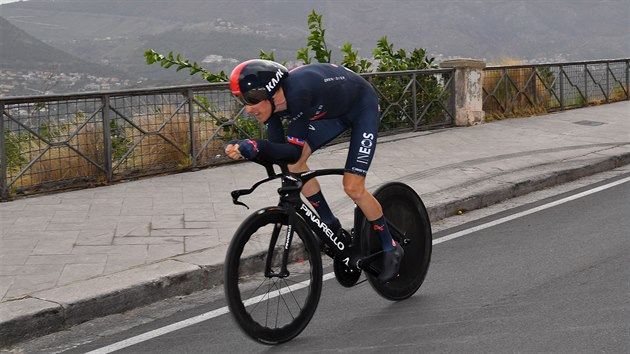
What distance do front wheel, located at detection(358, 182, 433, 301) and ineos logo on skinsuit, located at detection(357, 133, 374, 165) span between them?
0.40 meters

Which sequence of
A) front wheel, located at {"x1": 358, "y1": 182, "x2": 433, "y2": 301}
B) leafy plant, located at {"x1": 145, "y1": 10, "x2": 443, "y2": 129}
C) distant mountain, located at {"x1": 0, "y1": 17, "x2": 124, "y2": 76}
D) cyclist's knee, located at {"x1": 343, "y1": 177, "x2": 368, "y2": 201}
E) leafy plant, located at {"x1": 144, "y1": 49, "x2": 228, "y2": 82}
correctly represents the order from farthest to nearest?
distant mountain, located at {"x1": 0, "y1": 17, "x2": 124, "y2": 76} → leafy plant, located at {"x1": 145, "y1": 10, "x2": 443, "y2": 129} → leafy plant, located at {"x1": 144, "y1": 49, "x2": 228, "y2": 82} → front wheel, located at {"x1": 358, "y1": 182, "x2": 433, "y2": 301} → cyclist's knee, located at {"x1": 343, "y1": 177, "x2": 368, "y2": 201}

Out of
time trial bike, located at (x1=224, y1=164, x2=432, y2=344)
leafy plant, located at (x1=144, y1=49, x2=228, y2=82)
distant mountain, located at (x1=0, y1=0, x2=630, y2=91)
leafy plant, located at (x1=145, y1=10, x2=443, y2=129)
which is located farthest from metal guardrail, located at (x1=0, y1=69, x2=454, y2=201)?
distant mountain, located at (x1=0, y1=0, x2=630, y2=91)

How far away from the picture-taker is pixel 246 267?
6441 millimetres

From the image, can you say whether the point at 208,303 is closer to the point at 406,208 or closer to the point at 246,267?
the point at 246,267

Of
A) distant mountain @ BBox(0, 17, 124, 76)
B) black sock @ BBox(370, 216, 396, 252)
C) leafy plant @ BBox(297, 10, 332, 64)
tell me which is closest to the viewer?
black sock @ BBox(370, 216, 396, 252)

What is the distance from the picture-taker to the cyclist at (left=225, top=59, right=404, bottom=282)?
544 centimetres

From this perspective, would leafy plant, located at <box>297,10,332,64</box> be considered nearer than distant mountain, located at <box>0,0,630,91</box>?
Yes

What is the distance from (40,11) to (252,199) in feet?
470

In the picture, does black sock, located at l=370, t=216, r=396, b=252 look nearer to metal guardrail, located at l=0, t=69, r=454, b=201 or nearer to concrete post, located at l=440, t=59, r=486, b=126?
metal guardrail, located at l=0, t=69, r=454, b=201

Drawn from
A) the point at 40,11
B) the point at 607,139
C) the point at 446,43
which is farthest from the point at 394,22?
the point at 607,139

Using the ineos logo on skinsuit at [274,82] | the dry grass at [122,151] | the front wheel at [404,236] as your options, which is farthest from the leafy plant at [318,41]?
the ineos logo on skinsuit at [274,82]

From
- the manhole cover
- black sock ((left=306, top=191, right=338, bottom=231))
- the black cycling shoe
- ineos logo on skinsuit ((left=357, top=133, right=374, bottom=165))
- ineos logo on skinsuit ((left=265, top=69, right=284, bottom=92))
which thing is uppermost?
ineos logo on skinsuit ((left=265, top=69, right=284, bottom=92))

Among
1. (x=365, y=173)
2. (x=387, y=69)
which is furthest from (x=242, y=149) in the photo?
(x=387, y=69)

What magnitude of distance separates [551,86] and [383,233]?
14875 mm
